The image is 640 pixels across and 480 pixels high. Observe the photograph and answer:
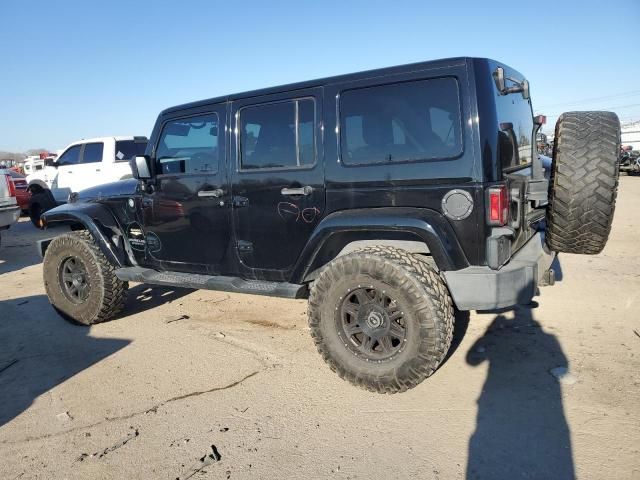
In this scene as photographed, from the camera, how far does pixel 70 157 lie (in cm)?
1148

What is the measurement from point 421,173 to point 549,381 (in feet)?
5.46

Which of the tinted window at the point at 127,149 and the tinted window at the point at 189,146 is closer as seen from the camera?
the tinted window at the point at 189,146

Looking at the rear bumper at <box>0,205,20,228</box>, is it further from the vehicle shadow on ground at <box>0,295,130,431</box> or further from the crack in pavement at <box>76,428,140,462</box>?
the crack in pavement at <box>76,428,140,462</box>

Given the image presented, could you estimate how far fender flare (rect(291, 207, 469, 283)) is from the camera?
292 centimetres

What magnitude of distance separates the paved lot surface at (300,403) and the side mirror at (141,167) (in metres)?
1.50

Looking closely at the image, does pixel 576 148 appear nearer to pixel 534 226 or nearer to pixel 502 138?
pixel 502 138

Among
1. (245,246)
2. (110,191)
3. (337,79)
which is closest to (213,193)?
(245,246)

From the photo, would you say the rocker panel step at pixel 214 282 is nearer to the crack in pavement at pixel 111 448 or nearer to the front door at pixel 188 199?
the front door at pixel 188 199

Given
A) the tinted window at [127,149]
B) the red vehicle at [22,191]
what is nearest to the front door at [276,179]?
the tinted window at [127,149]

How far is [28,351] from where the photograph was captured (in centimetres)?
417

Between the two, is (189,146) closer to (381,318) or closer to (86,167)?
(381,318)

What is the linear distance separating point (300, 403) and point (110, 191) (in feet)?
9.79

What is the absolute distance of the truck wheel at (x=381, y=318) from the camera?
2.93 metres

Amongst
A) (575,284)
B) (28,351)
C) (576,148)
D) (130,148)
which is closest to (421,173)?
(576,148)
